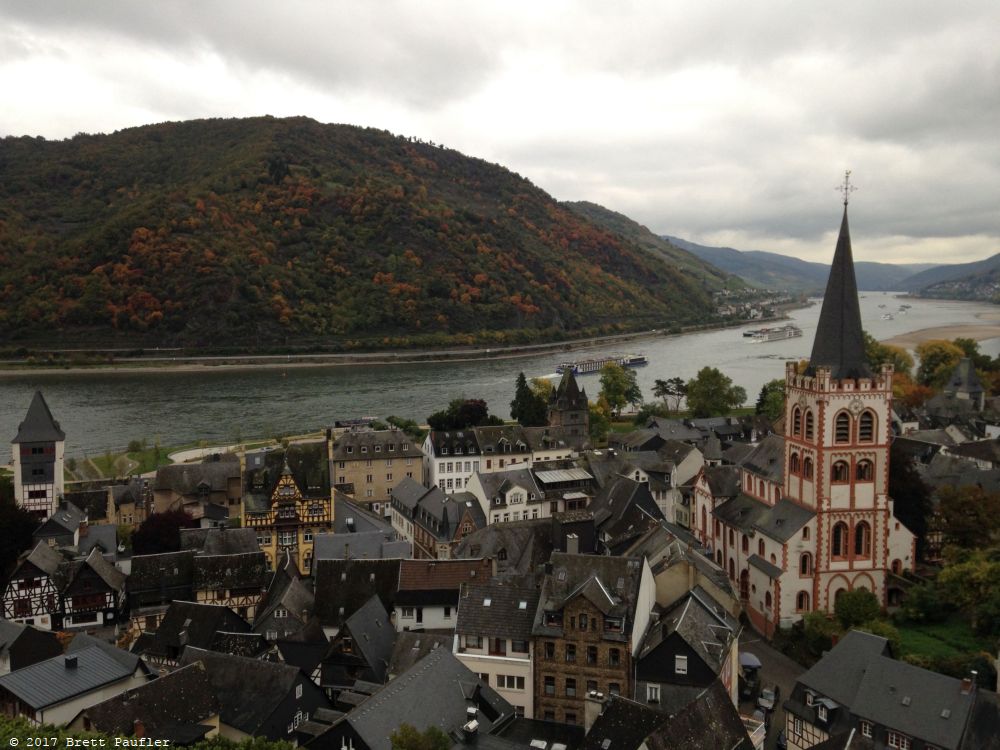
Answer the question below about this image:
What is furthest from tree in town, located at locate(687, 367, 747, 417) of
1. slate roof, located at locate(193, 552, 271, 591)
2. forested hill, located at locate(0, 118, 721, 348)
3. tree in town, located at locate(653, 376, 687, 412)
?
forested hill, located at locate(0, 118, 721, 348)

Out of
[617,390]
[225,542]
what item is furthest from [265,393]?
[225,542]

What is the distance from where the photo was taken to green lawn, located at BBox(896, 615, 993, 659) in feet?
92.5

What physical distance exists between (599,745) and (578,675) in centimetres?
474

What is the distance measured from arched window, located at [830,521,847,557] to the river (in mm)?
59043

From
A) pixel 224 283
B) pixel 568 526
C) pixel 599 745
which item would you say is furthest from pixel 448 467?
pixel 224 283

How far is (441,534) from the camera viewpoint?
41219mm

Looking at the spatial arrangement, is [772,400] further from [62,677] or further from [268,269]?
[268,269]

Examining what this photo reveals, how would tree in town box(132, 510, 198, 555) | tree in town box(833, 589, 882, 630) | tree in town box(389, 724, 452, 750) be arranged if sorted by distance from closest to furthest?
tree in town box(389, 724, 452, 750) → tree in town box(833, 589, 882, 630) → tree in town box(132, 510, 198, 555)

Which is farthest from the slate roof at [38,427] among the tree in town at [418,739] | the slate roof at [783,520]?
the slate roof at [783,520]

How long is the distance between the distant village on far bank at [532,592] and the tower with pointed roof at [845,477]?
0.30ft

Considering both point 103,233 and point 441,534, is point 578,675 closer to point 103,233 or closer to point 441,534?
point 441,534

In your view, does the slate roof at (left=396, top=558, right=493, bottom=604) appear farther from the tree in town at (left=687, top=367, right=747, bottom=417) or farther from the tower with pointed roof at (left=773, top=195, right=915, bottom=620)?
the tree in town at (left=687, top=367, right=747, bottom=417)

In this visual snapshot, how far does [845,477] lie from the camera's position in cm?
3347

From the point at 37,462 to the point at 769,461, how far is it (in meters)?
37.3
